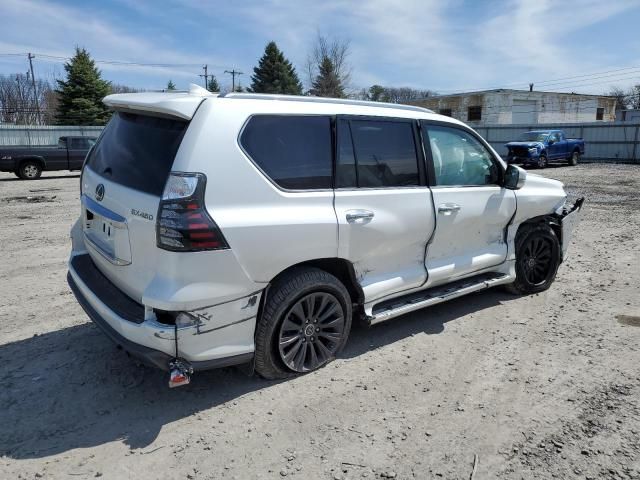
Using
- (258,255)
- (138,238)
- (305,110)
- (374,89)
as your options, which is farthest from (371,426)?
(374,89)

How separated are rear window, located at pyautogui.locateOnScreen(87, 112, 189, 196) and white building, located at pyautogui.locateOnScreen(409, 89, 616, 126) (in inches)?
1710

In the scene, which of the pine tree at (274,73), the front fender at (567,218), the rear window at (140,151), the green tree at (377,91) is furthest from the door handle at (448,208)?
the green tree at (377,91)

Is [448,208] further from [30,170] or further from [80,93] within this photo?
[80,93]

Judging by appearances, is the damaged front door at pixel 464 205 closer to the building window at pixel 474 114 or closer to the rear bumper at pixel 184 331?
the rear bumper at pixel 184 331

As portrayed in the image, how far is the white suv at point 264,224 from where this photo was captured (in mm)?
2832

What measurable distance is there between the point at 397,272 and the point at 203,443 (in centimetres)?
195

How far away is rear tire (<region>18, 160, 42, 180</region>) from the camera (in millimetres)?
17500

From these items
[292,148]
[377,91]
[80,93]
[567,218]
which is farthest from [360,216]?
[377,91]

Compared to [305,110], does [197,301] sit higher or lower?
lower

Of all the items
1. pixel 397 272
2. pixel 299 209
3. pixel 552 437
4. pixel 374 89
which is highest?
pixel 374 89

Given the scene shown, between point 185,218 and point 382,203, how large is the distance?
1.55 meters

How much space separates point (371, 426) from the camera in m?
3.01

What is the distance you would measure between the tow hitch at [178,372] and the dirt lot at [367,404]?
0.36m

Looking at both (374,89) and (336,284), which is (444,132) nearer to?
(336,284)
